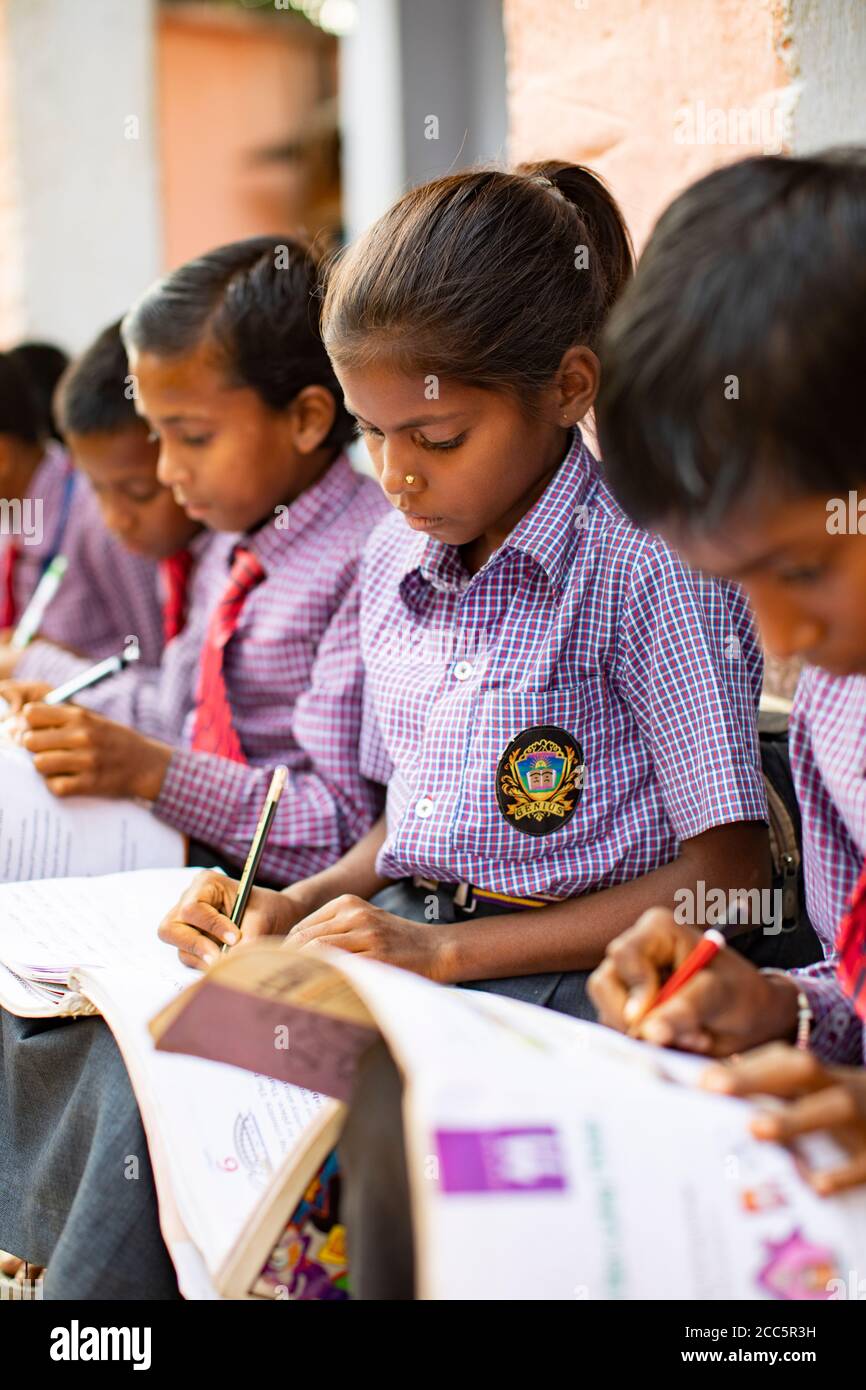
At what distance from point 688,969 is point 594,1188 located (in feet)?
0.67

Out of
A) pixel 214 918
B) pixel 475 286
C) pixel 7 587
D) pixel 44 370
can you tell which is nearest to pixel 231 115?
pixel 44 370

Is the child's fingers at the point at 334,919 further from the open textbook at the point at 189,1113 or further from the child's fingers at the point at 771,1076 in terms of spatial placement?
the child's fingers at the point at 771,1076

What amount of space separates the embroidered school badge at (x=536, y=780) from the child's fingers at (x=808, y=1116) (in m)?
0.55

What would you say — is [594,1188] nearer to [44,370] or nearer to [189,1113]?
[189,1113]

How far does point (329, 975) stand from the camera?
3.09 ft

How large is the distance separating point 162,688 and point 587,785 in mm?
1037

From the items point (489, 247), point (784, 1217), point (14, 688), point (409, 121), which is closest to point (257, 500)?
point (14, 688)

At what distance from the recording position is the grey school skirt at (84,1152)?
3.60 ft

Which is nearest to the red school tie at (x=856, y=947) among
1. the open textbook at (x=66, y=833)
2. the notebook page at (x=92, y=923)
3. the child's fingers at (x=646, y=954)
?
the child's fingers at (x=646, y=954)

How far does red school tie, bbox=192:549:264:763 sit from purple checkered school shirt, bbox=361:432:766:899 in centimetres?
48

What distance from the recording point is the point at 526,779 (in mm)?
1371

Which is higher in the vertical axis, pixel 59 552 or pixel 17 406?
pixel 17 406

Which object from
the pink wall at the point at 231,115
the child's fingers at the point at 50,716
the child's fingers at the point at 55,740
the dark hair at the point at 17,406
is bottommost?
the child's fingers at the point at 55,740

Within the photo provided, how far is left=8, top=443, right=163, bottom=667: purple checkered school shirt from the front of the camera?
2.64 metres
